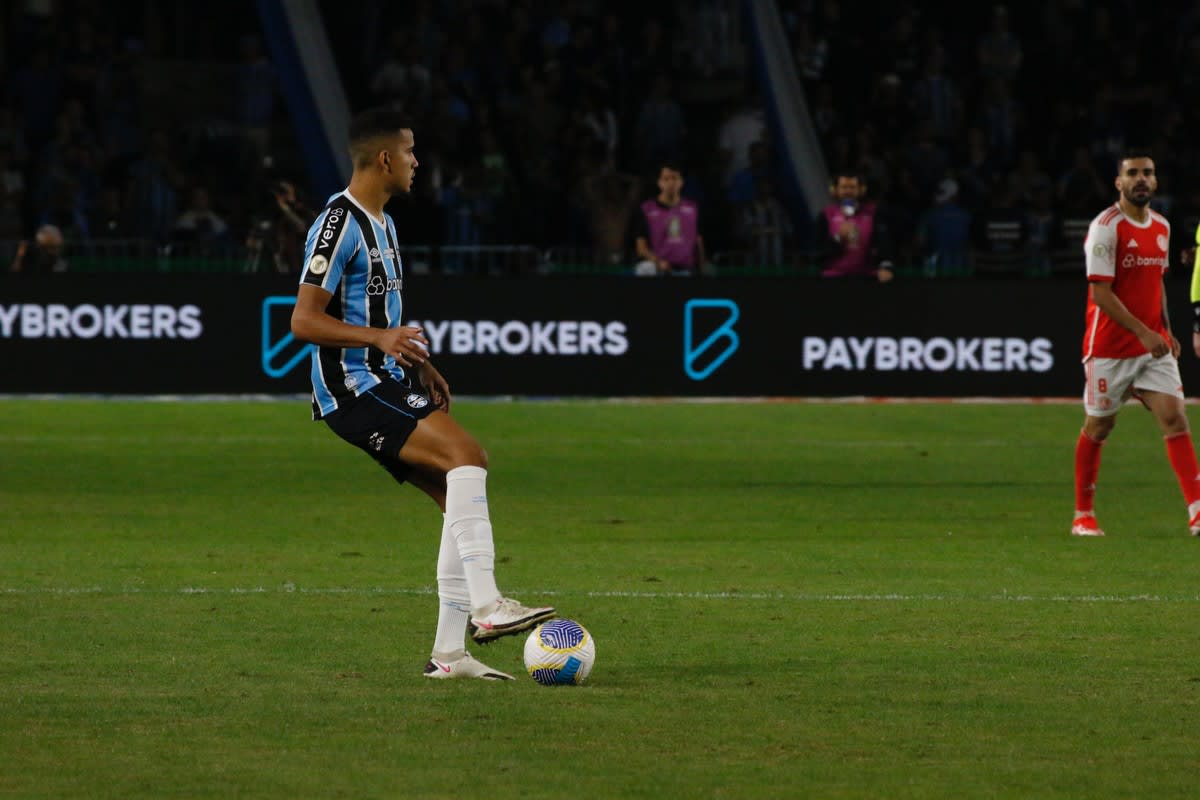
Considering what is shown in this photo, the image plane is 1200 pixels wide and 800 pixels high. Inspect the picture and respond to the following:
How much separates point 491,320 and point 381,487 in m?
6.95

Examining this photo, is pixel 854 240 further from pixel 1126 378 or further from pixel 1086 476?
pixel 1086 476

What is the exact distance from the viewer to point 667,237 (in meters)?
21.8

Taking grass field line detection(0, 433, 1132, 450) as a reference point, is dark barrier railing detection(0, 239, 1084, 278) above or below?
above

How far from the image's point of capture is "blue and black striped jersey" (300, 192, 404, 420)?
784cm

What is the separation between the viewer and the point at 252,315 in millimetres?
21703

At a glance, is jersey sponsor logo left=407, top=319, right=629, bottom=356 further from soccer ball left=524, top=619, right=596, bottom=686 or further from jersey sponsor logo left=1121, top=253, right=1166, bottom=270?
soccer ball left=524, top=619, right=596, bottom=686

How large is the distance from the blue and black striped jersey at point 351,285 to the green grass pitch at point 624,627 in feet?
3.42

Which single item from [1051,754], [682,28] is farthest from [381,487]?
[682,28]

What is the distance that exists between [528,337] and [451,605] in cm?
1400

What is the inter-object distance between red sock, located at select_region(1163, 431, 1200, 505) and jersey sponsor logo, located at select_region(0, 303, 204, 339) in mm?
11515

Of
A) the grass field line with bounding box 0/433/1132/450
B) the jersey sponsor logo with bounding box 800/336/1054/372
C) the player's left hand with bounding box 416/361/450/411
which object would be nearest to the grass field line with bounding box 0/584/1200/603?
the player's left hand with bounding box 416/361/450/411

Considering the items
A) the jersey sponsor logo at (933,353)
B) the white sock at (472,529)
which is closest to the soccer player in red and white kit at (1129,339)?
the white sock at (472,529)

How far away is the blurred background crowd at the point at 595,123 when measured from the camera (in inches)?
940

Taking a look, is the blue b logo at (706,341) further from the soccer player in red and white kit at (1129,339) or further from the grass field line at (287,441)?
the soccer player in red and white kit at (1129,339)
